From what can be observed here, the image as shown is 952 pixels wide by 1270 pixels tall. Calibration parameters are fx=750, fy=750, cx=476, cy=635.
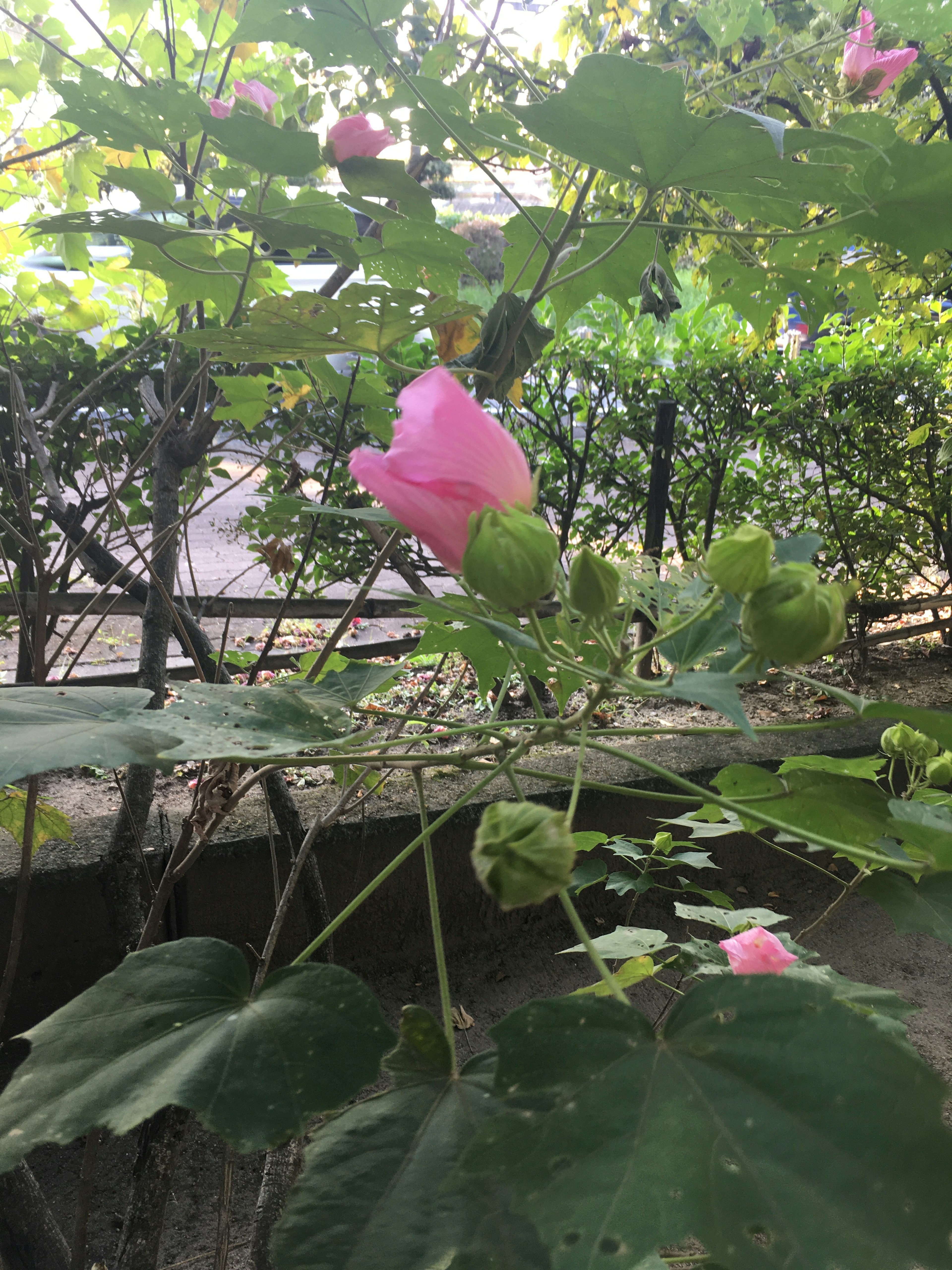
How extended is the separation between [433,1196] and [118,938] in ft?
2.39

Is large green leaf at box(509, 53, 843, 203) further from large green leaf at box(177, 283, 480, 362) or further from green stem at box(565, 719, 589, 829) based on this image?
green stem at box(565, 719, 589, 829)

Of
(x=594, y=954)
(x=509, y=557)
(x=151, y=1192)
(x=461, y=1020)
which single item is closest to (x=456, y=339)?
(x=509, y=557)

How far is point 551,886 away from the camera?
0.34m

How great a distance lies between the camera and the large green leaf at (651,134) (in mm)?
490

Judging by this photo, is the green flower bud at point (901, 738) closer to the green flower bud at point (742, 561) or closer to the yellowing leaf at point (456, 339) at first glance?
the green flower bud at point (742, 561)

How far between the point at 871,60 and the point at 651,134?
0.85 m

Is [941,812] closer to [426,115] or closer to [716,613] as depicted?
[716,613]

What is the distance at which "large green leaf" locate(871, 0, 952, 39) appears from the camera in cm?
74

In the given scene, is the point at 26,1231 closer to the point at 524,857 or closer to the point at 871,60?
→ the point at 524,857

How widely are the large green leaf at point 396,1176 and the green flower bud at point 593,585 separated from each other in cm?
23

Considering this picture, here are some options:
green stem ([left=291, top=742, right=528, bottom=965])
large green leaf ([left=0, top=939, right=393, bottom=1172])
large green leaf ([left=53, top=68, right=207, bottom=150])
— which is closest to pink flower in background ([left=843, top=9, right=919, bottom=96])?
large green leaf ([left=53, top=68, right=207, bottom=150])

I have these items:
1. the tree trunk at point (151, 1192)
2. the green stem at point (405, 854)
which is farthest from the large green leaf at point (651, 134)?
the tree trunk at point (151, 1192)

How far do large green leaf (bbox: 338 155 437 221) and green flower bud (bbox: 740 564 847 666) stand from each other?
62 cm

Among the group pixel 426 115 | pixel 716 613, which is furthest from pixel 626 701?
pixel 716 613
